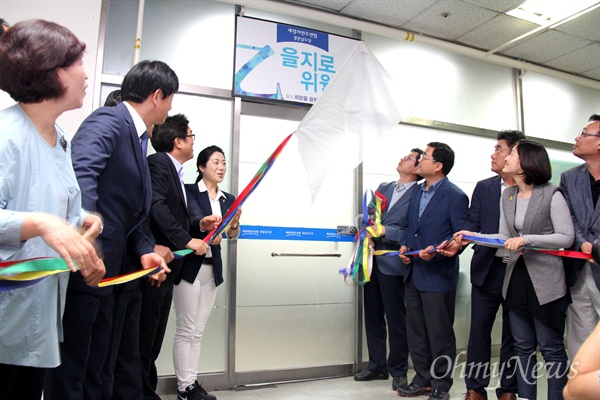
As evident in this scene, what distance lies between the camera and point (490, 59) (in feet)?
15.3

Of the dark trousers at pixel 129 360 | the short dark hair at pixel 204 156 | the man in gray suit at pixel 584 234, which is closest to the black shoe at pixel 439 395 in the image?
the man in gray suit at pixel 584 234

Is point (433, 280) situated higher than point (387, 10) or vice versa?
point (387, 10)

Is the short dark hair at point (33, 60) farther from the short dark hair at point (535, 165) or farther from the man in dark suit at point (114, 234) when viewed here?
the short dark hair at point (535, 165)

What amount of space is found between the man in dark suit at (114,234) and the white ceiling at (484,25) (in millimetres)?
2321

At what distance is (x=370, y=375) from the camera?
3572mm

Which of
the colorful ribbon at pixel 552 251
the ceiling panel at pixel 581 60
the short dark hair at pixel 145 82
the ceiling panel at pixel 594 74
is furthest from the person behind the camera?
the ceiling panel at pixel 594 74

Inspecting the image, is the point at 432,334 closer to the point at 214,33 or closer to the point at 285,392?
the point at 285,392

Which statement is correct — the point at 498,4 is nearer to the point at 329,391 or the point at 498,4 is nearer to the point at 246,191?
the point at 246,191

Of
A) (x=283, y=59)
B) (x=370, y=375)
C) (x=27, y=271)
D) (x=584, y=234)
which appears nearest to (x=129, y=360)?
(x=27, y=271)

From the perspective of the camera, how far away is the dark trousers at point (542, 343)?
249cm

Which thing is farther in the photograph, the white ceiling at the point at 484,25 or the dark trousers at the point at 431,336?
the white ceiling at the point at 484,25

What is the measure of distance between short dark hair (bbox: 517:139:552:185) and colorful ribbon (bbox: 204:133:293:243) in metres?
1.54

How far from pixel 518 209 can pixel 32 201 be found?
2.64m

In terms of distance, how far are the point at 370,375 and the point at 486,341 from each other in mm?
998
